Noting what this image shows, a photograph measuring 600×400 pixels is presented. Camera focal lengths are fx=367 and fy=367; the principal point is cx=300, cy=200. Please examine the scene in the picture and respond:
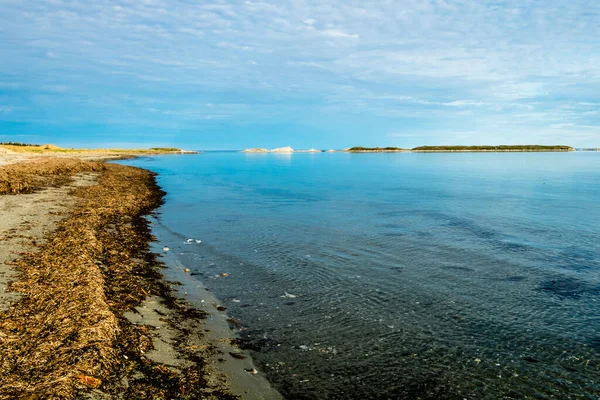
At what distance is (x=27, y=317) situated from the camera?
7.49 m

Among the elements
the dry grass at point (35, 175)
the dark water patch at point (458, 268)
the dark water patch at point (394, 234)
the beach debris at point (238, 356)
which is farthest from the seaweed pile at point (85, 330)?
the dry grass at point (35, 175)

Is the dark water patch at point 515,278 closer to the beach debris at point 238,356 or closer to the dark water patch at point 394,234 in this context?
the dark water patch at point 394,234

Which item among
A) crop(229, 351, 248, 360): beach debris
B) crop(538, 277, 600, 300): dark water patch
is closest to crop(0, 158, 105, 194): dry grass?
crop(229, 351, 248, 360): beach debris

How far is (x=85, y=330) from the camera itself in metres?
7.07

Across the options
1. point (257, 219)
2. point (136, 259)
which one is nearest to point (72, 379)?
point (136, 259)

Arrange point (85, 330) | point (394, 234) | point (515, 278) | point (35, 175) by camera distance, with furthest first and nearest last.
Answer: point (35, 175) < point (394, 234) < point (515, 278) < point (85, 330)

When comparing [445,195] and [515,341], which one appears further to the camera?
[445,195]

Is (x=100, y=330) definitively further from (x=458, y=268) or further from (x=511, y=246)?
(x=511, y=246)

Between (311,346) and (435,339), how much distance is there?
113 inches

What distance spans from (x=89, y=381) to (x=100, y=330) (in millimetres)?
1673

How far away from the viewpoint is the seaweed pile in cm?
568

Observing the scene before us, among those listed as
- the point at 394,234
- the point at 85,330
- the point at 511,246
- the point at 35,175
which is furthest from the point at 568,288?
the point at 35,175

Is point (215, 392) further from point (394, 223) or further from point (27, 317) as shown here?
point (394, 223)

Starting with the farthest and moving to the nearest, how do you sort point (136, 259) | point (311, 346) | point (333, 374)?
point (136, 259)
point (311, 346)
point (333, 374)
